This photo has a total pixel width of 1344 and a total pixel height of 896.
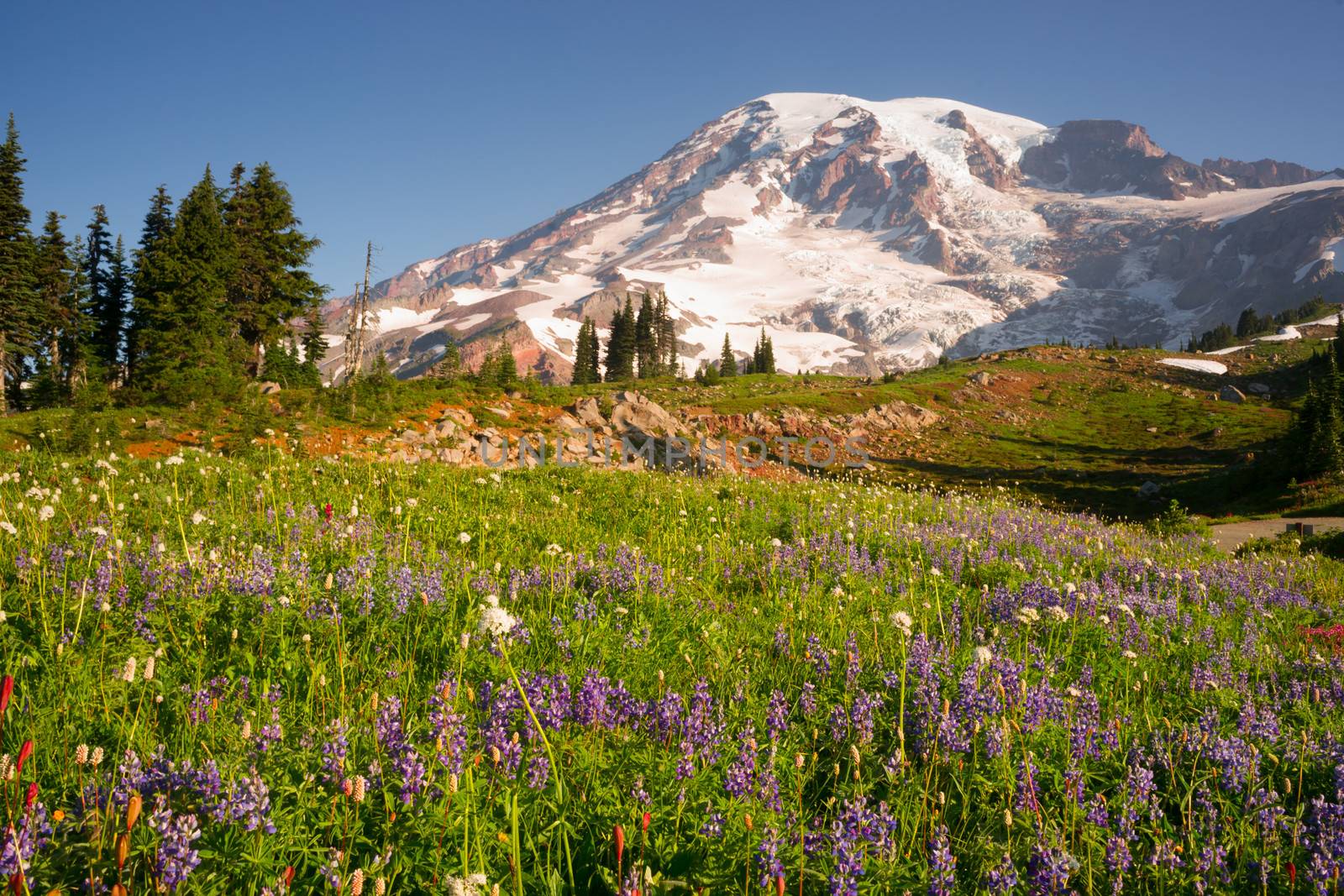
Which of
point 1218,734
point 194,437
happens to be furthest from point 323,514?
point 194,437

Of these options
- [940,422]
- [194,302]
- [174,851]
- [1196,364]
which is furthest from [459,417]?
[1196,364]

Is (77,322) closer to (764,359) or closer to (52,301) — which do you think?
(52,301)

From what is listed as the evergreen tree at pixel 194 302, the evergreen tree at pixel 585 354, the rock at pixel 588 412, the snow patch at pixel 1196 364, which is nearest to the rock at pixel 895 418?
the rock at pixel 588 412

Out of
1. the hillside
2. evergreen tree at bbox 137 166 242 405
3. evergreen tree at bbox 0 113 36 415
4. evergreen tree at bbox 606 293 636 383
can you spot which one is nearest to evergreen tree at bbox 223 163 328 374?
evergreen tree at bbox 137 166 242 405

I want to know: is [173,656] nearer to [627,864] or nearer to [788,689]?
[627,864]

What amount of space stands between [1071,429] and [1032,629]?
69.6m

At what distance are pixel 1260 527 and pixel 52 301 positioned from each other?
254ft

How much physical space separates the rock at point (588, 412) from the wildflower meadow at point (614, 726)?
19.4 meters

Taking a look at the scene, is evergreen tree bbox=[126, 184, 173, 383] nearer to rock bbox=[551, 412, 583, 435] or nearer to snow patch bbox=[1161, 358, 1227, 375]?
rock bbox=[551, 412, 583, 435]

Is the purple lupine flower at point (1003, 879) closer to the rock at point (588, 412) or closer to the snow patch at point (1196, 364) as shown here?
the rock at point (588, 412)

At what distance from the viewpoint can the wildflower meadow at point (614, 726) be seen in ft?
7.60

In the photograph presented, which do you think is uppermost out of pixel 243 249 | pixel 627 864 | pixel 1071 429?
pixel 243 249

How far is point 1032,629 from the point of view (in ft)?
18.7

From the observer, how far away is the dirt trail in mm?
20016
